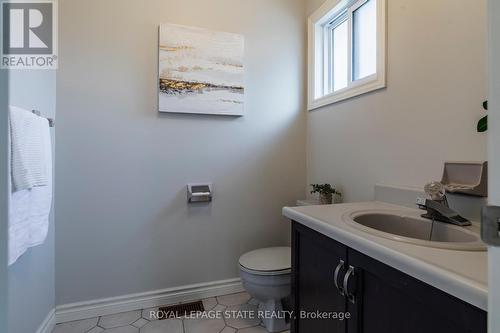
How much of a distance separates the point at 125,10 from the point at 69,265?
5.61ft

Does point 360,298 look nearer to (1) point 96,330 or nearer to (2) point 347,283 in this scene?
(2) point 347,283

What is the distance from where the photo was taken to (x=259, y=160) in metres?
2.08

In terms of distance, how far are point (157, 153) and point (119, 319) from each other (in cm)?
110

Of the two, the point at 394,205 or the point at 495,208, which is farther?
the point at 394,205

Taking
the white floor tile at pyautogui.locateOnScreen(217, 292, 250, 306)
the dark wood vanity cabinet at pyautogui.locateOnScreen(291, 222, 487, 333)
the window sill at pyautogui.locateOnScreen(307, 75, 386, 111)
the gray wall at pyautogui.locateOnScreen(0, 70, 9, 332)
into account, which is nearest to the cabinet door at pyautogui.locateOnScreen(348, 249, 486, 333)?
the dark wood vanity cabinet at pyautogui.locateOnScreen(291, 222, 487, 333)

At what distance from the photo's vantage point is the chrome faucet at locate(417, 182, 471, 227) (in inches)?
38.9

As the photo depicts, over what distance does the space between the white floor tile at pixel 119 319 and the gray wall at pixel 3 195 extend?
148cm

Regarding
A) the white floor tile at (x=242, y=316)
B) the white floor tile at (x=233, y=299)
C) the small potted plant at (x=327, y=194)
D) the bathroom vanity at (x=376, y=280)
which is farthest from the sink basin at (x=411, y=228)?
the white floor tile at (x=233, y=299)

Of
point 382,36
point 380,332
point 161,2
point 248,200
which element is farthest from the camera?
point 248,200

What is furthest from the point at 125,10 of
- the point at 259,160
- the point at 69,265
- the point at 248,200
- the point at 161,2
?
the point at 69,265

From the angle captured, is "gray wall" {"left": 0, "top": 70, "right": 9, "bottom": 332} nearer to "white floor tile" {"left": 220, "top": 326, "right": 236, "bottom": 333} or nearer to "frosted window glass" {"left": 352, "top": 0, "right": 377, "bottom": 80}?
"white floor tile" {"left": 220, "top": 326, "right": 236, "bottom": 333}

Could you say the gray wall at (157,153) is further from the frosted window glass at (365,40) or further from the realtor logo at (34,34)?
the frosted window glass at (365,40)

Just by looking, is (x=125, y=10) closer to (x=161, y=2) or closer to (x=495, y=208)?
(x=161, y=2)

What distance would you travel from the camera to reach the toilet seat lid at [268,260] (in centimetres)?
154
